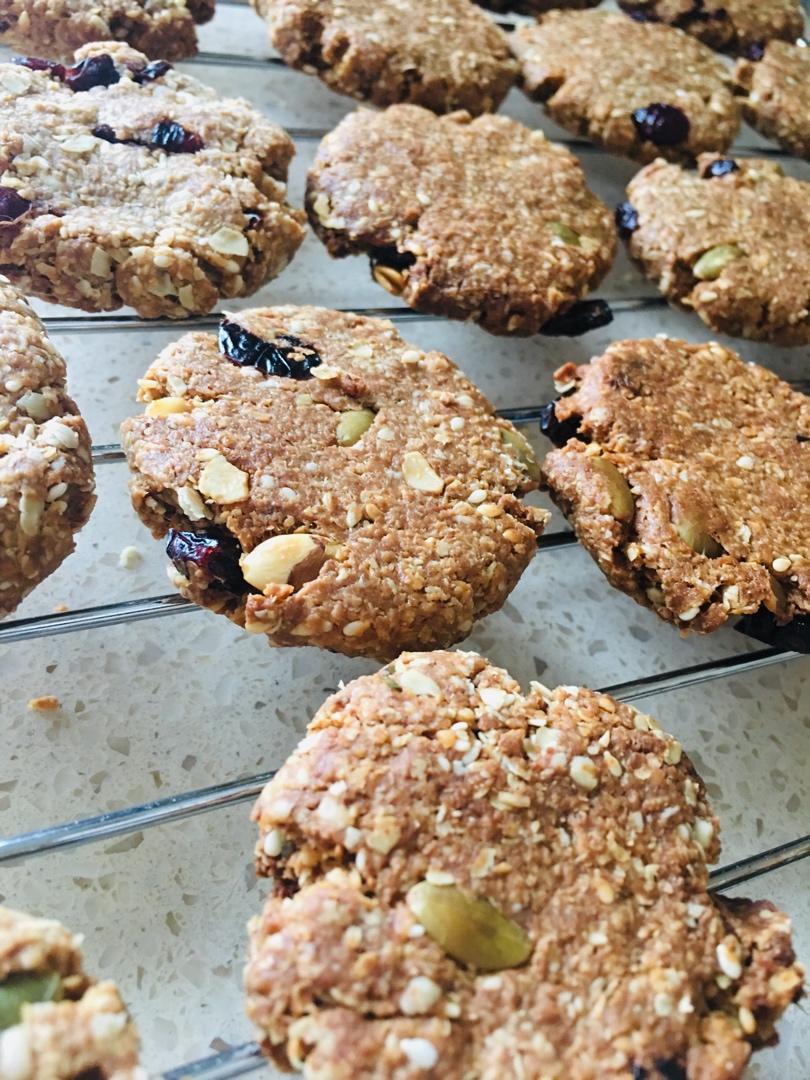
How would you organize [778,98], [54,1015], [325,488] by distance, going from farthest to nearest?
[778,98] < [325,488] < [54,1015]

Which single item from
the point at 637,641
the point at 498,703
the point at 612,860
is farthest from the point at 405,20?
the point at 612,860

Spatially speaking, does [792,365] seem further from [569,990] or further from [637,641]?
[569,990]

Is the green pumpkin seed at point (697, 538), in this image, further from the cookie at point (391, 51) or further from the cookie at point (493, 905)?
the cookie at point (391, 51)

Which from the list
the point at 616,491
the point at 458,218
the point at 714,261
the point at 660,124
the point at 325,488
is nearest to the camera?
the point at 325,488

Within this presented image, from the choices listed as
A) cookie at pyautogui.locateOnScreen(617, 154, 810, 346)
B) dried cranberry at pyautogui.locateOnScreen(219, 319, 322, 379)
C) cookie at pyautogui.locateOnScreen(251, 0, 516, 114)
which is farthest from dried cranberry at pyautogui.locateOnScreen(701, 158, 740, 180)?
dried cranberry at pyautogui.locateOnScreen(219, 319, 322, 379)

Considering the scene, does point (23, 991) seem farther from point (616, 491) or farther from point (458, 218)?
point (458, 218)

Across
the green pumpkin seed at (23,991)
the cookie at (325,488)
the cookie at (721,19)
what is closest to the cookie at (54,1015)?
the green pumpkin seed at (23,991)

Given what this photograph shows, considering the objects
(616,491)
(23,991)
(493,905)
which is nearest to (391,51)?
(616,491)
